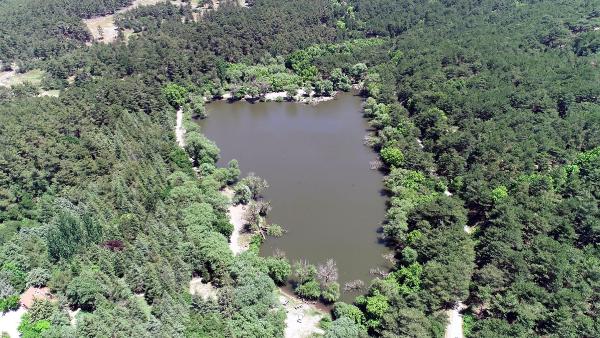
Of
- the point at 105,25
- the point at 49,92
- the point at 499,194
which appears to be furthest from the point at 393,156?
the point at 105,25

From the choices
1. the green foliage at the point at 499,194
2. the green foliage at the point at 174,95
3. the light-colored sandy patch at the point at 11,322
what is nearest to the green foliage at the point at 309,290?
the green foliage at the point at 499,194

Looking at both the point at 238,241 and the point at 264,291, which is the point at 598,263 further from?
the point at 238,241

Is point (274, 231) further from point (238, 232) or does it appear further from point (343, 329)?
point (343, 329)

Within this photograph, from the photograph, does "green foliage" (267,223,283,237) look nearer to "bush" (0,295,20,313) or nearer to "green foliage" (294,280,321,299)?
"green foliage" (294,280,321,299)

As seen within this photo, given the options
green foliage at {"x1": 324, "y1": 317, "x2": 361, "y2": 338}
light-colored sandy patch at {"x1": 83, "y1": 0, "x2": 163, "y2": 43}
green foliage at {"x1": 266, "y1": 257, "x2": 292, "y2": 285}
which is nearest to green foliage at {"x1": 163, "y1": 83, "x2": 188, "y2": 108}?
light-colored sandy patch at {"x1": 83, "y1": 0, "x2": 163, "y2": 43}

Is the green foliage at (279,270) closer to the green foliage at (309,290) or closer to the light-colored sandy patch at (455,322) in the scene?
the green foliage at (309,290)

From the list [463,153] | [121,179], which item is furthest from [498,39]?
[121,179]

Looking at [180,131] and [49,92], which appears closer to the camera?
[180,131]
